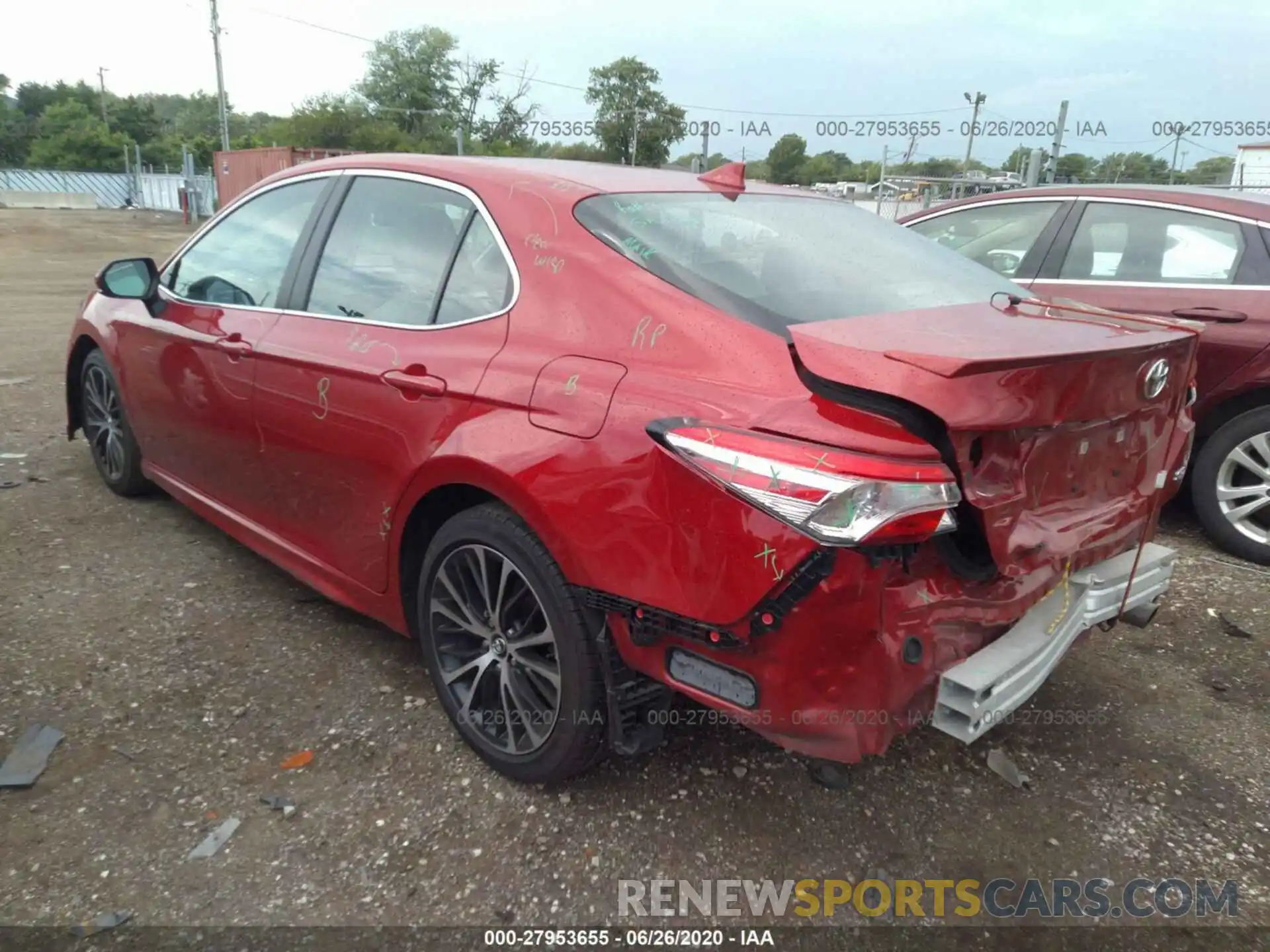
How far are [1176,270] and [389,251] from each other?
380 centimetres

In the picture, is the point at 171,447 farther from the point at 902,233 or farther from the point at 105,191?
the point at 105,191

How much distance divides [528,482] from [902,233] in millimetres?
1690

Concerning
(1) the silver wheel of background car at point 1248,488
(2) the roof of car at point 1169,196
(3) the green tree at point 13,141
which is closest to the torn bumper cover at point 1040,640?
(1) the silver wheel of background car at point 1248,488

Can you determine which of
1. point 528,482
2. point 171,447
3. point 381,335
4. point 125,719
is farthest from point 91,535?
point 528,482

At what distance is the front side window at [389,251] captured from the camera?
8.82ft

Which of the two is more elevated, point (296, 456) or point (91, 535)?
point (296, 456)

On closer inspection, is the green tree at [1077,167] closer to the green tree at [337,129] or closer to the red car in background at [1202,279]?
the red car in background at [1202,279]

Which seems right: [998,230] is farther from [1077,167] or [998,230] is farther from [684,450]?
[1077,167]

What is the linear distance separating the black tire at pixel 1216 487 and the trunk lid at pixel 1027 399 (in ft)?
6.89

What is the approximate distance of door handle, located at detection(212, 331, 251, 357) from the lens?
10.5 ft

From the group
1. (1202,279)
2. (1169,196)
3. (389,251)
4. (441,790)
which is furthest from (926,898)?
(1169,196)

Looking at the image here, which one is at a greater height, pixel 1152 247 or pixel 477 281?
pixel 1152 247

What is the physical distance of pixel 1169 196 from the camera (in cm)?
462

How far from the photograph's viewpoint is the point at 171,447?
388 cm
